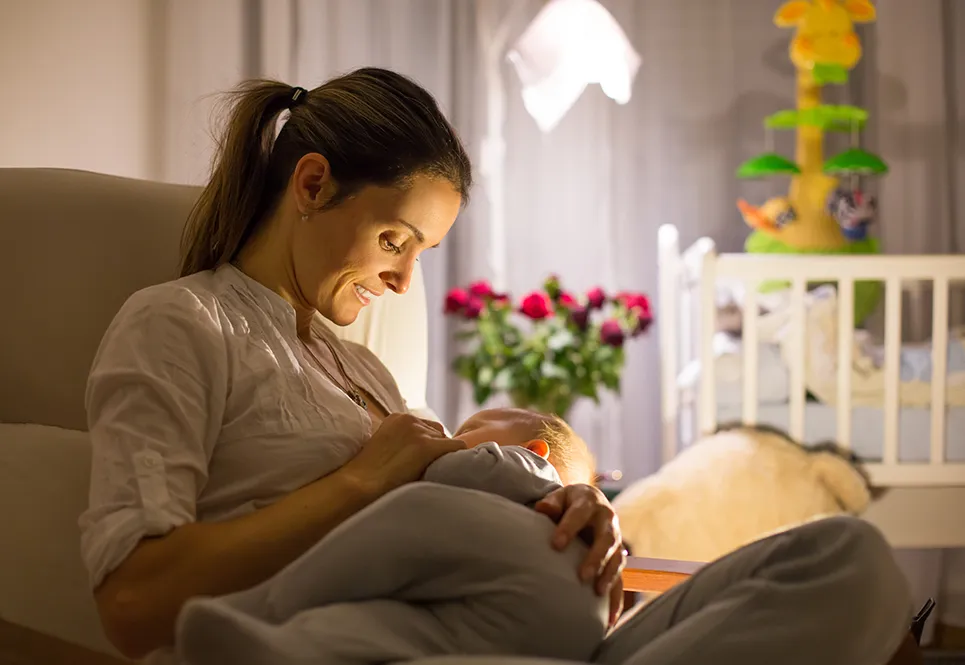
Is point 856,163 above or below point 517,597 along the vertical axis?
above

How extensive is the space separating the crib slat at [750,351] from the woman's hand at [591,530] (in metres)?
1.70

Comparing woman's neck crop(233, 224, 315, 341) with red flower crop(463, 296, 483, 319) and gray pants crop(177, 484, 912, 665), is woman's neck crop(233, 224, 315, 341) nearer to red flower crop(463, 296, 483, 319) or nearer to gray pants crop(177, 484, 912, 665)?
gray pants crop(177, 484, 912, 665)

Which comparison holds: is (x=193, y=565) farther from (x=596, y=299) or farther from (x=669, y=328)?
(x=669, y=328)

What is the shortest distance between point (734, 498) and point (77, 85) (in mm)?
1809

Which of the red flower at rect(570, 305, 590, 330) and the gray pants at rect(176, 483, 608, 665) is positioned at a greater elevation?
the red flower at rect(570, 305, 590, 330)

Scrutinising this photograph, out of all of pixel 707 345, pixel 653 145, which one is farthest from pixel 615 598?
pixel 653 145

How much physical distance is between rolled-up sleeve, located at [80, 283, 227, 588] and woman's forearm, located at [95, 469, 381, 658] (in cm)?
1

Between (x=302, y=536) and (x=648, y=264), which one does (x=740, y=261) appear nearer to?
(x=648, y=264)

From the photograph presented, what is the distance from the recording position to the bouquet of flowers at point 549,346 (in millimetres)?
3018

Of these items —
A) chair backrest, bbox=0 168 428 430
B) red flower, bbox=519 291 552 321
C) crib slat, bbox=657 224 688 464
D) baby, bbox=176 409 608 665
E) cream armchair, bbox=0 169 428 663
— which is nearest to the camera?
baby, bbox=176 409 608 665

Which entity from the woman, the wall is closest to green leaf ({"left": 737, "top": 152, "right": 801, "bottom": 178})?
the wall

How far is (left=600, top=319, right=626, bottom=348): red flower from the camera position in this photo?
298 centimetres

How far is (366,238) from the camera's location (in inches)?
46.6

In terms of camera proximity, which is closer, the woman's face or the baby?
the baby
